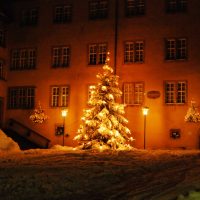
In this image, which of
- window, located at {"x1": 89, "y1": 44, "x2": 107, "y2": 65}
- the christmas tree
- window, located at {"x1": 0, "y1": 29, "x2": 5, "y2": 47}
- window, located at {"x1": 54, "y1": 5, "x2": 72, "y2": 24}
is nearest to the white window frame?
window, located at {"x1": 89, "y1": 44, "x2": 107, "y2": 65}

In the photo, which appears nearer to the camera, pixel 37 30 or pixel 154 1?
pixel 154 1

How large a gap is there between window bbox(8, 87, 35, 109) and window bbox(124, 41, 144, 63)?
697cm

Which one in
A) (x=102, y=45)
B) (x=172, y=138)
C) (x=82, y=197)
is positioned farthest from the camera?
(x=102, y=45)

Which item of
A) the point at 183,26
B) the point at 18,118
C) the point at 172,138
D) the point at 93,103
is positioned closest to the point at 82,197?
the point at 93,103

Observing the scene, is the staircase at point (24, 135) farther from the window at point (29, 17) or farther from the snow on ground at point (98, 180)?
the snow on ground at point (98, 180)

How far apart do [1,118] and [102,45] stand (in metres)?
8.63

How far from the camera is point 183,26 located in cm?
2936

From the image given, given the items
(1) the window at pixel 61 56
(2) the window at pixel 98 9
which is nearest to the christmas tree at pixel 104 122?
(1) the window at pixel 61 56

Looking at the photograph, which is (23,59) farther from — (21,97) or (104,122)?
(104,122)

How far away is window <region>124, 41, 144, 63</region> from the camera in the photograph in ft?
99.3

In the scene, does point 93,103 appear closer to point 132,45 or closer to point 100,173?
point 132,45

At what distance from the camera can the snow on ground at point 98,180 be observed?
10.9m

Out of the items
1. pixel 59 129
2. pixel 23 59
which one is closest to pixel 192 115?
pixel 59 129

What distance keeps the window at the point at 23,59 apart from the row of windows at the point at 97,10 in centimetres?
197
